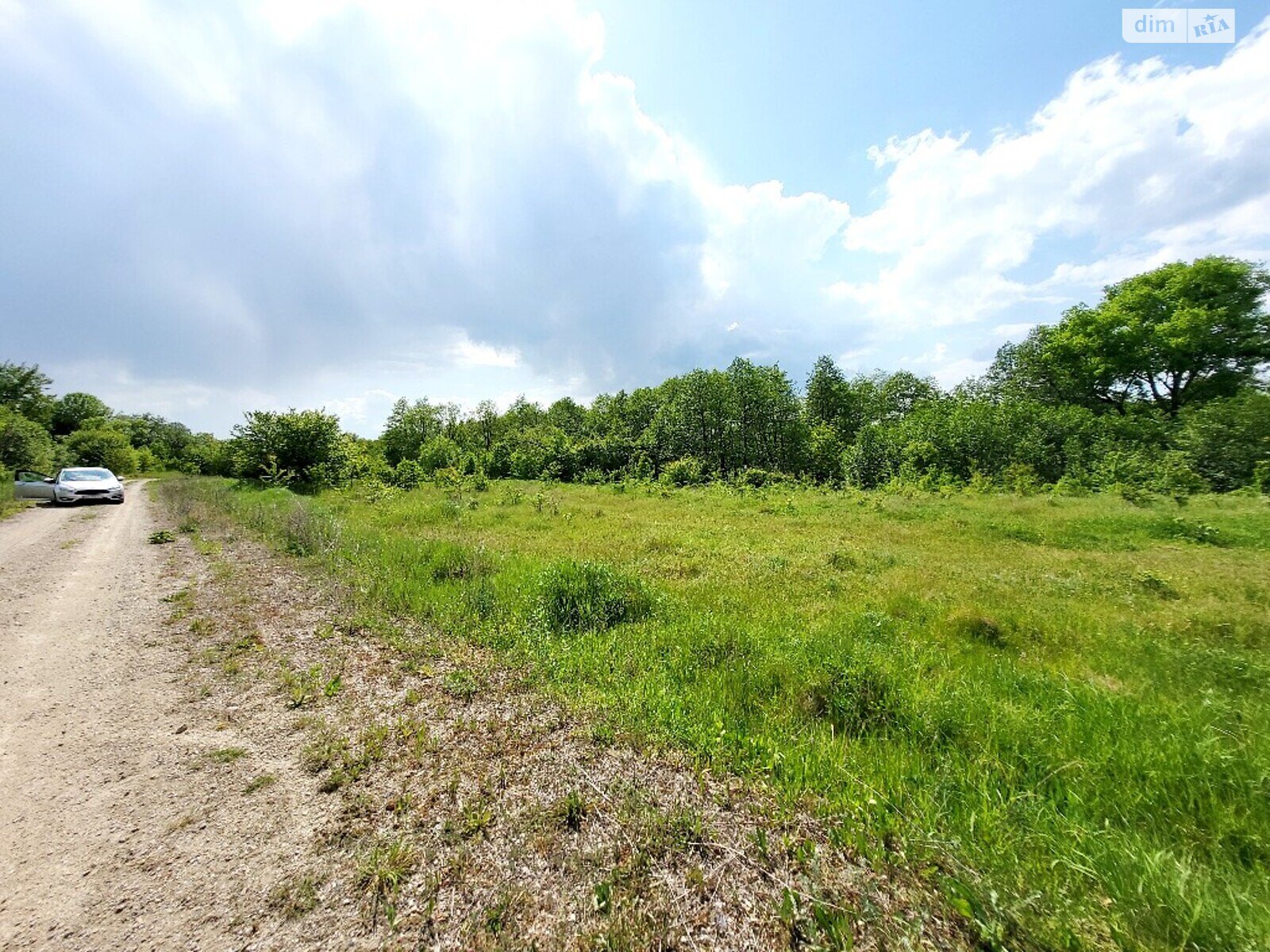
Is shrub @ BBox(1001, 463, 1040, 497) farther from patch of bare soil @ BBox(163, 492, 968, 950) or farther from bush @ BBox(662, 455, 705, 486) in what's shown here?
patch of bare soil @ BBox(163, 492, 968, 950)

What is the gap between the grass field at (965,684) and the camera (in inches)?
106

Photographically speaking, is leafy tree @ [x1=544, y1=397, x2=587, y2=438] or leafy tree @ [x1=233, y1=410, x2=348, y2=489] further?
leafy tree @ [x1=544, y1=397, x2=587, y2=438]

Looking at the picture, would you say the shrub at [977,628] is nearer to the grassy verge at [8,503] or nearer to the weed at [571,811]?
the weed at [571,811]

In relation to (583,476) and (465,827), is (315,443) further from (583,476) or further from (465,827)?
(465,827)

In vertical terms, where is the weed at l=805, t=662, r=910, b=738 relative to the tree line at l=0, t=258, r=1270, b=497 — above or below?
below

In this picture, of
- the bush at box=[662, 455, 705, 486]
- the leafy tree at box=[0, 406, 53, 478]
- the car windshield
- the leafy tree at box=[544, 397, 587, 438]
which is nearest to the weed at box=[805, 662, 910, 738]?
the car windshield

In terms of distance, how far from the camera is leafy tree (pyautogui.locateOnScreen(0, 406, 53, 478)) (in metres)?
31.4

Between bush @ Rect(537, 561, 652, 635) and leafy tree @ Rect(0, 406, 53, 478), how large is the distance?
45312 mm

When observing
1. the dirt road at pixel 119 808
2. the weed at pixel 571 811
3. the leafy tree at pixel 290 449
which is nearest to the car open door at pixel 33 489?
the leafy tree at pixel 290 449

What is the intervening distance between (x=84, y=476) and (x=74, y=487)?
5.63 feet

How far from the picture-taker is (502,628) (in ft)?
21.0

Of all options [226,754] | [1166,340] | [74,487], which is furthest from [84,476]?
[1166,340]

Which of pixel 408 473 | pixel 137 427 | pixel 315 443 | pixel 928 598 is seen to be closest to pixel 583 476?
pixel 408 473

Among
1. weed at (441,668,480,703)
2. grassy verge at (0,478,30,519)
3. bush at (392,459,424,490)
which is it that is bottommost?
weed at (441,668,480,703)
